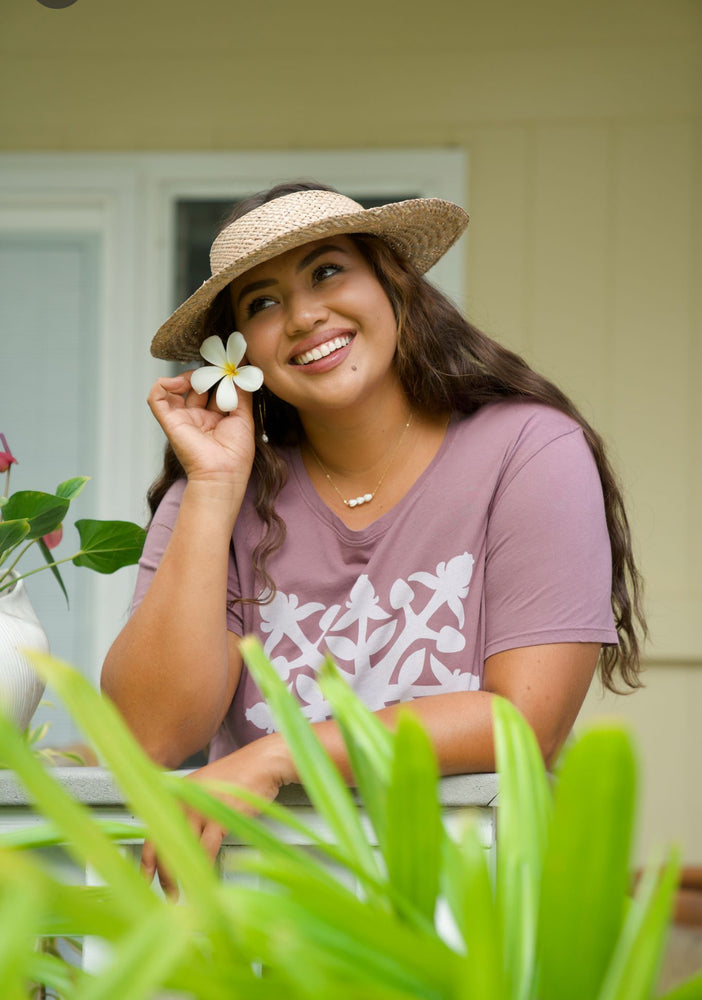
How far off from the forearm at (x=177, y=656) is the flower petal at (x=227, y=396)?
24 cm

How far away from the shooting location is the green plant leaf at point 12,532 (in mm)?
1219

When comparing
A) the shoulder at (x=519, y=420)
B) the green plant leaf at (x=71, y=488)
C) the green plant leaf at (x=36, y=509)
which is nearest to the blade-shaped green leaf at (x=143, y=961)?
the green plant leaf at (x=36, y=509)

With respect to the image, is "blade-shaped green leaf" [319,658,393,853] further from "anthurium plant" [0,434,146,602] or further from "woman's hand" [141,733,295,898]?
"anthurium plant" [0,434,146,602]

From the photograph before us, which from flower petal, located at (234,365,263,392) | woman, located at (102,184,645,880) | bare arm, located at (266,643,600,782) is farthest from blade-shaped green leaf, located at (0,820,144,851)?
flower petal, located at (234,365,263,392)

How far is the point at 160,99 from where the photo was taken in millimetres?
3330

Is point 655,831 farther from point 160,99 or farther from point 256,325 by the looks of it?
point 160,99

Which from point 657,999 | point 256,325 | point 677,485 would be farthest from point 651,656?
point 657,999

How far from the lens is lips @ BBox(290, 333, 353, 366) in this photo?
1621 millimetres

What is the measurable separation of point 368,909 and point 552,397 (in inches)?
50.0

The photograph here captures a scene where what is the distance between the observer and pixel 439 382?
5.46ft

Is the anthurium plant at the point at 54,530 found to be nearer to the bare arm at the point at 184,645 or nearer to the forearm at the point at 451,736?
the bare arm at the point at 184,645

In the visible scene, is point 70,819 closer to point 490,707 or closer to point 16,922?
point 16,922

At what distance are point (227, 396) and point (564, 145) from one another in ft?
6.31

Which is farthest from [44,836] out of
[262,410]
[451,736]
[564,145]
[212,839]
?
[564,145]
